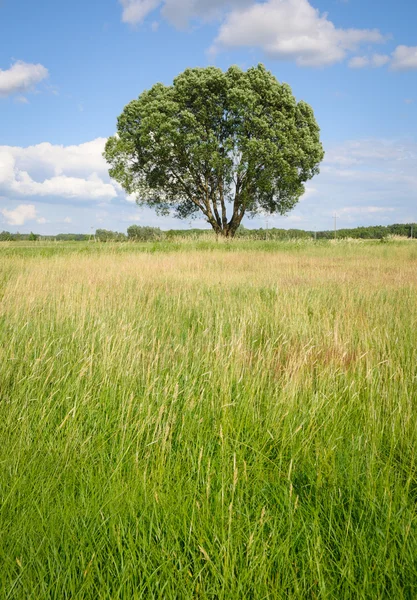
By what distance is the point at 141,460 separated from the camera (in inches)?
88.4

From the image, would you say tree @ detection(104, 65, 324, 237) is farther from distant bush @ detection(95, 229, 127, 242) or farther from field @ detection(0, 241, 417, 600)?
field @ detection(0, 241, 417, 600)

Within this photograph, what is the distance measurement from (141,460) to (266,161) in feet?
85.7

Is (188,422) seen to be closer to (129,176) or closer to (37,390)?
(37,390)

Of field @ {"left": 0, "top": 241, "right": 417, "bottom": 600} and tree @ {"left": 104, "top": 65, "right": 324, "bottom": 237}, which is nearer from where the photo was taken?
field @ {"left": 0, "top": 241, "right": 417, "bottom": 600}

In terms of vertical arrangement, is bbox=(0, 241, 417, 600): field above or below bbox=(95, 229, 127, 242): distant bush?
below

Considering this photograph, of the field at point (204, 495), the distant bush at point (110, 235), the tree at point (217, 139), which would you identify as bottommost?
the field at point (204, 495)

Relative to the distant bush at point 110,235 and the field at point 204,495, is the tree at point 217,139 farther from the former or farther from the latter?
the field at point 204,495

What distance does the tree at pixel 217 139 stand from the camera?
2534cm

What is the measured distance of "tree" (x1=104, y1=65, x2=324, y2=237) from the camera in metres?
25.3

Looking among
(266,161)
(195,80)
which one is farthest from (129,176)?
(266,161)

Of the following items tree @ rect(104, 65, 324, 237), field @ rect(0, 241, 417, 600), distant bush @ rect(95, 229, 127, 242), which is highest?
tree @ rect(104, 65, 324, 237)

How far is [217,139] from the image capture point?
84.2 feet

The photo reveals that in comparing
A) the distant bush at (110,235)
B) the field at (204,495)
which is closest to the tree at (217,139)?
the distant bush at (110,235)

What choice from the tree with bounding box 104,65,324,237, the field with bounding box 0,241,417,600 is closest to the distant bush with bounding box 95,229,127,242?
the tree with bounding box 104,65,324,237
